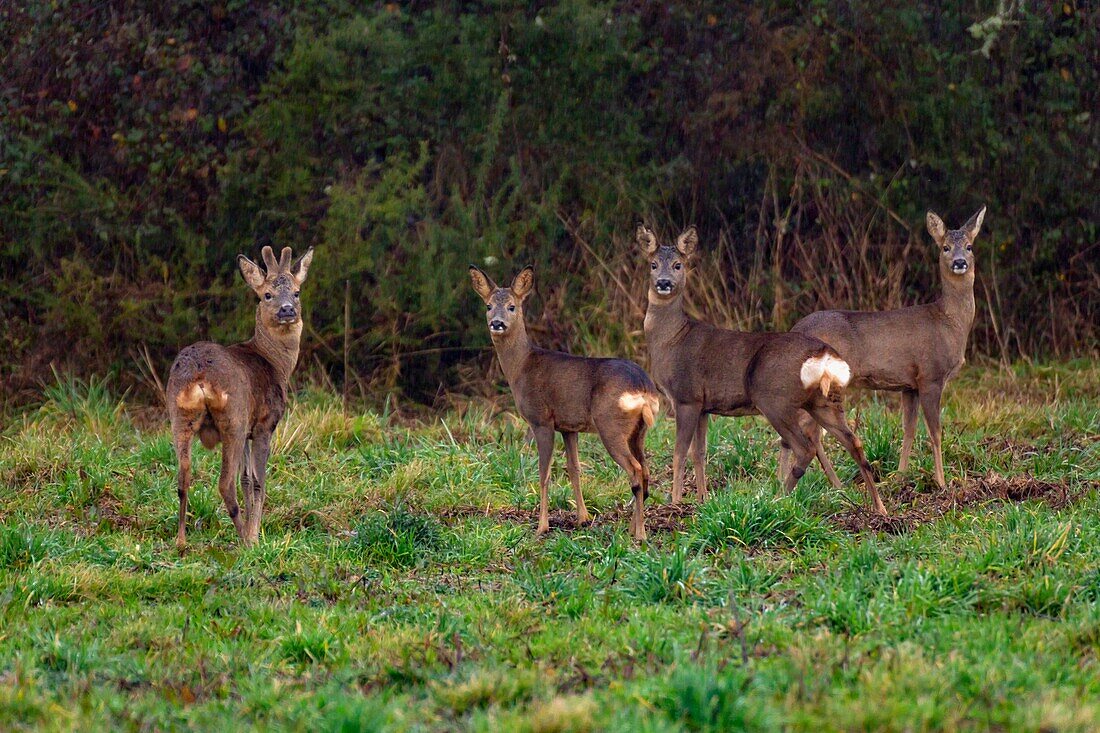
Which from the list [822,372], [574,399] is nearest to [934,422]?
[822,372]

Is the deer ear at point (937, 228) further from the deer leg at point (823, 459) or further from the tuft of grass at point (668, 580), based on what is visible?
the tuft of grass at point (668, 580)

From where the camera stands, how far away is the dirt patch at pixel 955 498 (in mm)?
6852

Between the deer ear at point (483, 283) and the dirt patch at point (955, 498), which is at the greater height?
the deer ear at point (483, 283)

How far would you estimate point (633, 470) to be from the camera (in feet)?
22.6

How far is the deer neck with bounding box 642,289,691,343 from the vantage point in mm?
8148

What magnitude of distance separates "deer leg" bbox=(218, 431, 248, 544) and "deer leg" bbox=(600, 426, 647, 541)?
5.94 feet

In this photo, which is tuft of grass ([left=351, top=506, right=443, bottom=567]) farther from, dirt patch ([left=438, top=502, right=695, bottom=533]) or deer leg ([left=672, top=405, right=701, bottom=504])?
deer leg ([left=672, top=405, right=701, bottom=504])

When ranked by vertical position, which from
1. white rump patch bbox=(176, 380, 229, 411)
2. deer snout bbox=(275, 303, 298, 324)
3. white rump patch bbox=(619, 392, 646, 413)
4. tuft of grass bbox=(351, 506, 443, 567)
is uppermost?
deer snout bbox=(275, 303, 298, 324)

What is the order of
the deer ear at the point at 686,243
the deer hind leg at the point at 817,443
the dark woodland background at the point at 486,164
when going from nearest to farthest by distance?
the deer hind leg at the point at 817,443 < the deer ear at the point at 686,243 < the dark woodland background at the point at 486,164

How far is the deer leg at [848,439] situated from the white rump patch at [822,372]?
137mm

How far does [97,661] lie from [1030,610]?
10.9ft

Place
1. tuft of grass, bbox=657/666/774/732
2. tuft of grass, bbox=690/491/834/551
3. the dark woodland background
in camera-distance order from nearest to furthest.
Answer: tuft of grass, bbox=657/666/774/732 → tuft of grass, bbox=690/491/834/551 → the dark woodland background

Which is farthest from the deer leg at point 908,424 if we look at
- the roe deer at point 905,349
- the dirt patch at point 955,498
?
the dirt patch at point 955,498

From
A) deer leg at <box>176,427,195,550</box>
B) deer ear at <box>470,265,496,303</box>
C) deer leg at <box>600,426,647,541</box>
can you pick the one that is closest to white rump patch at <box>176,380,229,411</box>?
deer leg at <box>176,427,195,550</box>
